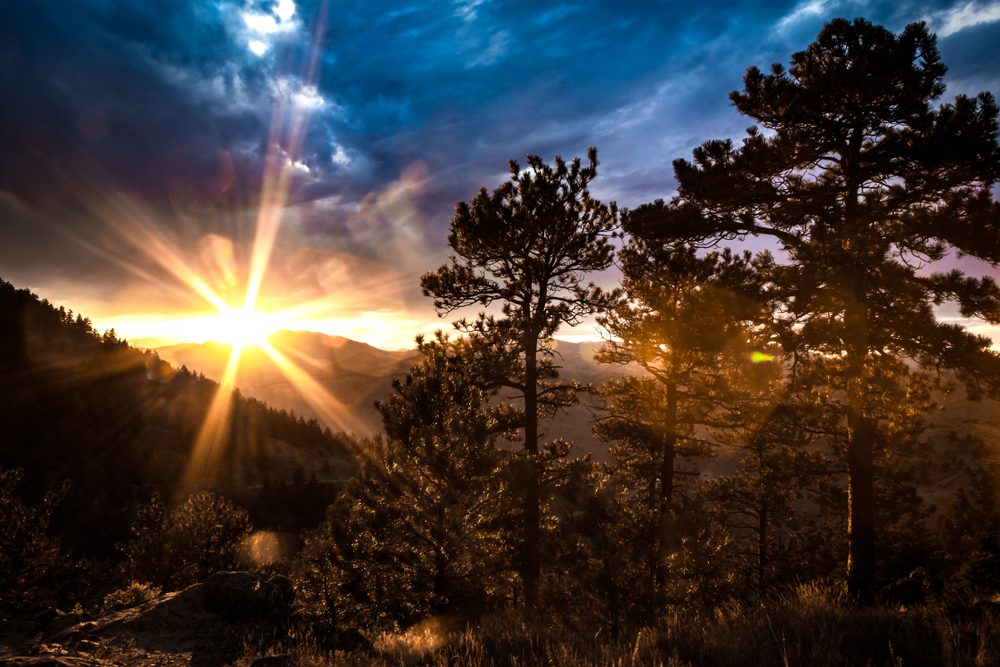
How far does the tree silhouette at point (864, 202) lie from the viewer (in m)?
7.30

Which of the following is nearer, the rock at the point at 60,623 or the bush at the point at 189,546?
the rock at the point at 60,623

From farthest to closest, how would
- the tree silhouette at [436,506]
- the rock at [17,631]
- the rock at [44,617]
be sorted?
1. the tree silhouette at [436,506]
2. the rock at [44,617]
3. the rock at [17,631]

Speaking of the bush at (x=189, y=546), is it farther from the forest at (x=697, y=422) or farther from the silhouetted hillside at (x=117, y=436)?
the silhouetted hillside at (x=117, y=436)

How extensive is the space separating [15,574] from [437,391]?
1984 cm

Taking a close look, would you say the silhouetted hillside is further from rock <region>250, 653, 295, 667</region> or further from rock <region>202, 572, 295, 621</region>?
rock <region>250, 653, 295, 667</region>

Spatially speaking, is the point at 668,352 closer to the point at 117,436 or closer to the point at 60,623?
the point at 60,623

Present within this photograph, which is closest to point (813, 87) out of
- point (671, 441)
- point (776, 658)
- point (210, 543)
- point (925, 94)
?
point (925, 94)

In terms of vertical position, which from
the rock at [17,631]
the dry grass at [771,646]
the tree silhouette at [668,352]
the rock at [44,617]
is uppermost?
the tree silhouette at [668,352]

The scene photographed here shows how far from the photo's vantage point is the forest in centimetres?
667

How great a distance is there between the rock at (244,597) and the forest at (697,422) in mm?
490

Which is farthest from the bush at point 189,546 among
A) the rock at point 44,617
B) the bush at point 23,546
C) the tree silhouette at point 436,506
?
the rock at point 44,617

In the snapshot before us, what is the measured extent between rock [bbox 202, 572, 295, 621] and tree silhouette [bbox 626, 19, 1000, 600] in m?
10.7

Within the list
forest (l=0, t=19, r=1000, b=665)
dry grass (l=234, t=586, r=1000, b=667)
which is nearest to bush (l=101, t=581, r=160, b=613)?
forest (l=0, t=19, r=1000, b=665)

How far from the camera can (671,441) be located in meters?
13.5
